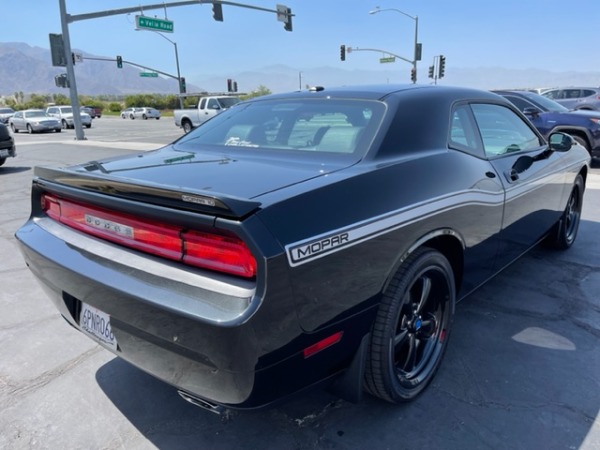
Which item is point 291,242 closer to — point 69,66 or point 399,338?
point 399,338

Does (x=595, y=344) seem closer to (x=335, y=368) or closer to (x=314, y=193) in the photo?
(x=335, y=368)

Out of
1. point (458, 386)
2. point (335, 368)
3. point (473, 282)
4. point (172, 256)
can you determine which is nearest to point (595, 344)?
point (473, 282)

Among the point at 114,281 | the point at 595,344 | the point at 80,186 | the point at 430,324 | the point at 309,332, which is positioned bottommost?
the point at 595,344

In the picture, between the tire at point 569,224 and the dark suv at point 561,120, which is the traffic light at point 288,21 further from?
the tire at point 569,224

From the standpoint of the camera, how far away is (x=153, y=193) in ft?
5.73

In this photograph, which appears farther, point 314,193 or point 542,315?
point 542,315

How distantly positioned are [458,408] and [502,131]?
203 centimetres

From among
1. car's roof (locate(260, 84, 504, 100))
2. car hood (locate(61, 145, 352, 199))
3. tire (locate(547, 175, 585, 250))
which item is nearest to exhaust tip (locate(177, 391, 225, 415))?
car hood (locate(61, 145, 352, 199))

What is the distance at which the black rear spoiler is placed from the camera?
155cm

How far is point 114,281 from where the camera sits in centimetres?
183

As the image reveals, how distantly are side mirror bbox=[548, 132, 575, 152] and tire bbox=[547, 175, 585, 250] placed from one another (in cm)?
76

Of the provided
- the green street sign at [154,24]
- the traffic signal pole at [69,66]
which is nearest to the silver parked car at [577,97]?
the green street sign at [154,24]

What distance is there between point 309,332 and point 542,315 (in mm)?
2313

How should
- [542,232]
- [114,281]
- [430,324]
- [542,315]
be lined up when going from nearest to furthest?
1. [114,281]
2. [430,324]
3. [542,315]
4. [542,232]
